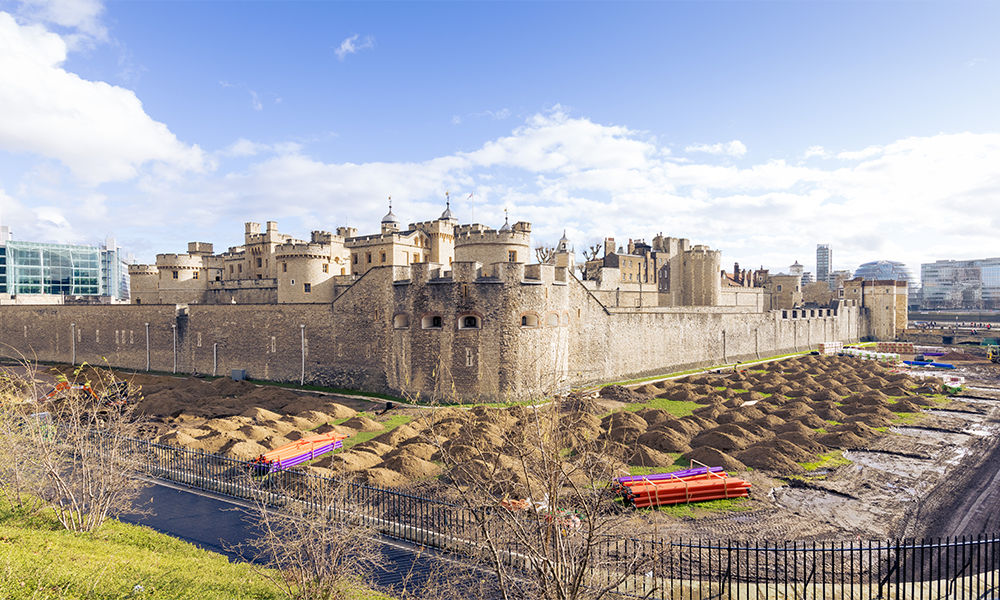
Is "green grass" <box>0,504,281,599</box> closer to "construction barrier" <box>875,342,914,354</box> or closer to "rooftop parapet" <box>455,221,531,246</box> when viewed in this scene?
"rooftop parapet" <box>455,221,531,246</box>

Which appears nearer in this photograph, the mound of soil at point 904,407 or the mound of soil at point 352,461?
the mound of soil at point 352,461

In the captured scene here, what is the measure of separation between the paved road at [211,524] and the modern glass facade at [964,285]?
19224cm

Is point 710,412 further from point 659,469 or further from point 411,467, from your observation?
point 411,467

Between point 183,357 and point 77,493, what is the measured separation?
33.8 m

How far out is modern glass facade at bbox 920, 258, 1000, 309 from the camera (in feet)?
495

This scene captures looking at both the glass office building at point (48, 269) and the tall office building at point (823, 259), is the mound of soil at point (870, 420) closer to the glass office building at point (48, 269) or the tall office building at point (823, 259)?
the glass office building at point (48, 269)

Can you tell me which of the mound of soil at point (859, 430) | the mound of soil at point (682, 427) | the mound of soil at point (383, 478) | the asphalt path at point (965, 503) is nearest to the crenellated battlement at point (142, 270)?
the mound of soil at point (383, 478)

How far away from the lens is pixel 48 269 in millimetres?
95688

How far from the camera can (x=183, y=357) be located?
44.0 meters

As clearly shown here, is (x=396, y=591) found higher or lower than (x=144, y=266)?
lower

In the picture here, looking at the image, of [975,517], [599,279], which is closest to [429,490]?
[975,517]

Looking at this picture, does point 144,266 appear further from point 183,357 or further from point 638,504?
point 638,504

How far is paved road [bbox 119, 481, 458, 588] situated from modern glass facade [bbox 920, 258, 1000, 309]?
631 feet

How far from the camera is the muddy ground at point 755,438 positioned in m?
15.5
